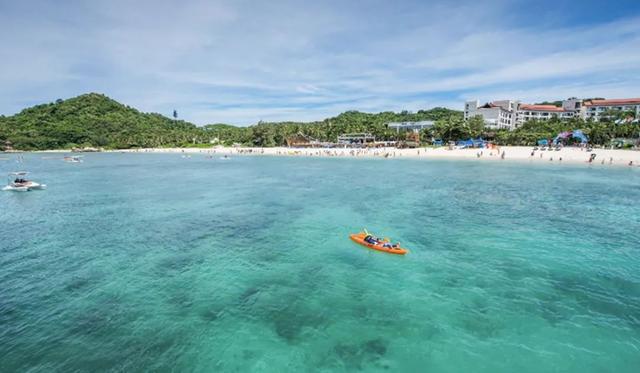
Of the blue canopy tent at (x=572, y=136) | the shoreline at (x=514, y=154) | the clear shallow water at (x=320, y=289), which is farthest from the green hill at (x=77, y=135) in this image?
the blue canopy tent at (x=572, y=136)

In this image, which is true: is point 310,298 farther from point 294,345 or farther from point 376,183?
point 376,183

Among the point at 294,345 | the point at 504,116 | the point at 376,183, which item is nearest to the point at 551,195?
the point at 376,183

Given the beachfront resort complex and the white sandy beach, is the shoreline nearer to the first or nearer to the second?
the white sandy beach

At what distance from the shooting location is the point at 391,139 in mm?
146125

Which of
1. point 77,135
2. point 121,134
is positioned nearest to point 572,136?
point 121,134

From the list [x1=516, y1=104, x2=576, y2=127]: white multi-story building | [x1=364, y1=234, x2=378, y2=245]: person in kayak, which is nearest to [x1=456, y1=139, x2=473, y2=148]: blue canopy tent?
[x1=516, y1=104, x2=576, y2=127]: white multi-story building

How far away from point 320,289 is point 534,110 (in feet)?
658

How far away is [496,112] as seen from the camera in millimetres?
157500

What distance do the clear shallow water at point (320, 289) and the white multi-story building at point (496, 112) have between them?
130832mm

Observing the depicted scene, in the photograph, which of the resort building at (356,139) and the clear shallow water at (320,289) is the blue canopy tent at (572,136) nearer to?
the resort building at (356,139)

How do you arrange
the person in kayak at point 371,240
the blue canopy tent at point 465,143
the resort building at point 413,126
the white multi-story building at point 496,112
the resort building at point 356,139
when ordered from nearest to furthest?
the person in kayak at point 371,240
the blue canopy tent at point 465,143
the resort building at point 356,139
the white multi-story building at point 496,112
the resort building at point 413,126

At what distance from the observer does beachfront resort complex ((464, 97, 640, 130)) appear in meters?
159

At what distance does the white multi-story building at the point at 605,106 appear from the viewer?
160375 mm

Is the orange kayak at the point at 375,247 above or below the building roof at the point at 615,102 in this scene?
below
